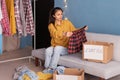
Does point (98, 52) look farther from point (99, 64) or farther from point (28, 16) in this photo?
point (28, 16)

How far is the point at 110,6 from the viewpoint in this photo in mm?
3199

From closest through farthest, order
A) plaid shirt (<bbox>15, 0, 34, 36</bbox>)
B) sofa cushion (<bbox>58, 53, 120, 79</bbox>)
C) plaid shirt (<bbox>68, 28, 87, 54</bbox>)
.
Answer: sofa cushion (<bbox>58, 53, 120, 79</bbox>) → plaid shirt (<bbox>68, 28, 87, 54</bbox>) → plaid shirt (<bbox>15, 0, 34, 36</bbox>)

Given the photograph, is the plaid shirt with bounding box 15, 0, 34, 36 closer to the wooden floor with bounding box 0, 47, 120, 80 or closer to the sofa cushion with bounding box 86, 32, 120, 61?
the wooden floor with bounding box 0, 47, 120, 80

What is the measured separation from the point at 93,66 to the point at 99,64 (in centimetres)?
11

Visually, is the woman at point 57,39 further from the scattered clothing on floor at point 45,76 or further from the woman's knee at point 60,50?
the scattered clothing on floor at point 45,76

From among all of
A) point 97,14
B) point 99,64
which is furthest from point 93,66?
point 97,14

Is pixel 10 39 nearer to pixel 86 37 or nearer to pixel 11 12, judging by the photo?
pixel 11 12

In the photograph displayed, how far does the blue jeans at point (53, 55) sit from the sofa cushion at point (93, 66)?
0.07 meters

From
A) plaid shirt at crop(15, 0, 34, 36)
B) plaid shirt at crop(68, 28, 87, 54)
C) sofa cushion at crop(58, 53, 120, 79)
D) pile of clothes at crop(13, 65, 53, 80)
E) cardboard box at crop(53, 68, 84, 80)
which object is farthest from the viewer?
plaid shirt at crop(15, 0, 34, 36)

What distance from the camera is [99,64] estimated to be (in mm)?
2688

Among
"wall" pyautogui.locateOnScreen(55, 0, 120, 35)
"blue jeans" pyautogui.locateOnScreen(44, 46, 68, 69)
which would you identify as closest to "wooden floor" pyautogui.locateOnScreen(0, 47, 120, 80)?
"blue jeans" pyautogui.locateOnScreen(44, 46, 68, 69)

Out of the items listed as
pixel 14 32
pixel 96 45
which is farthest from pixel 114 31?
pixel 14 32

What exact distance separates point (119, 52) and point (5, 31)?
1.48 m

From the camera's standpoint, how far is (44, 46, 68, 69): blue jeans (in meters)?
3.05
